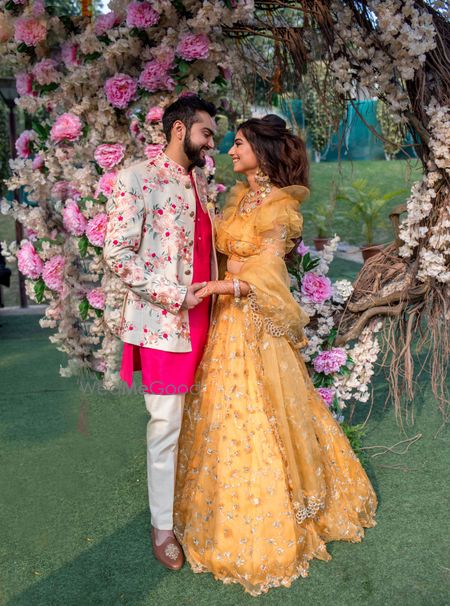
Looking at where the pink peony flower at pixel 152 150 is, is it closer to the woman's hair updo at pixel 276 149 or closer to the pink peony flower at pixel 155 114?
the pink peony flower at pixel 155 114

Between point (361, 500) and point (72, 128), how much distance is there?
212cm

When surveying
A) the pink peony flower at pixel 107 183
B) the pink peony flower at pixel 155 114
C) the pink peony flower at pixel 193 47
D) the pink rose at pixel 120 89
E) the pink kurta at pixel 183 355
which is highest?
the pink peony flower at pixel 193 47

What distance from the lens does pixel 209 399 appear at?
2.71 metres

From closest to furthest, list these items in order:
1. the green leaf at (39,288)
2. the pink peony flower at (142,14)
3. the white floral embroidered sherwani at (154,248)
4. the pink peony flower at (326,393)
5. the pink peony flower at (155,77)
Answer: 1. the white floral embroidered sherwani at (154,248)
2. the pink peony flower at (142,14)
3. the pink peony flower at (155,77)
4. the green leaf at (39,288)
5. the pink peony flower at (326,393)

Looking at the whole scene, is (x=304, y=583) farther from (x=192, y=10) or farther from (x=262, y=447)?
(x=192, y=10)

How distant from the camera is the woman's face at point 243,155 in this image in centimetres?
267

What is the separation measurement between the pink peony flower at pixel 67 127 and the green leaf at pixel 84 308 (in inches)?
31.0

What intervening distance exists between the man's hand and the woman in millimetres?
64

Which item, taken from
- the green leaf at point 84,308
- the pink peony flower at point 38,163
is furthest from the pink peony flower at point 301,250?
the pink peony flower at point 38,163

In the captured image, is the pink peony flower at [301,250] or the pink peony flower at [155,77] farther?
the pink peony flower at [301,250]


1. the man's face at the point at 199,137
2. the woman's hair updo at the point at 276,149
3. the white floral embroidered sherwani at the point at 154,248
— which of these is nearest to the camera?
the white floral embroidered sherwani at the point at 154,248

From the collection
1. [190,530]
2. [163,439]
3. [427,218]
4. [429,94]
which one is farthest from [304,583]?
[429,94]

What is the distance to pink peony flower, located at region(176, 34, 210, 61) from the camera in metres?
2.90

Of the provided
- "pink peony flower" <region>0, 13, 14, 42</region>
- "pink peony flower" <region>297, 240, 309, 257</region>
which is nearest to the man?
"pink peony flower" <region>297, 240, 309, 257</region>
